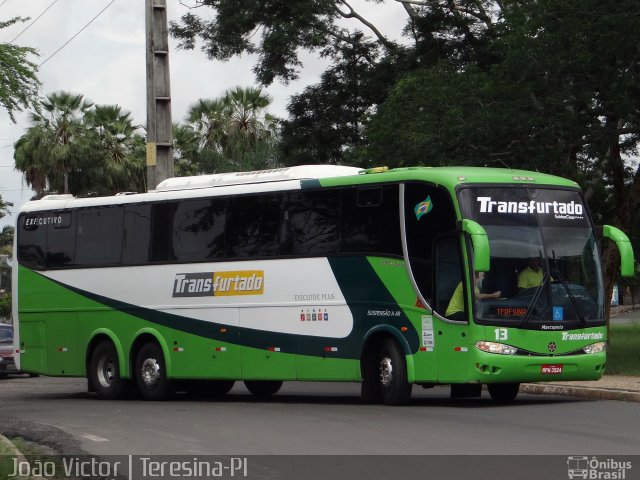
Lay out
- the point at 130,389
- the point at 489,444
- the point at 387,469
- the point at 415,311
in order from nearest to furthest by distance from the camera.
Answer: the point at 387,469, the point at 489,444, the point at 415,311, the point at 130,389

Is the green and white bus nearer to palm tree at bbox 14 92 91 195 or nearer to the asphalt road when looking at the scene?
the asphalt road

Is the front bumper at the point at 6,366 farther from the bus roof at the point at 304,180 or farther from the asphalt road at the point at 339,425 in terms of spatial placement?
the asphalt road at the point at 339,425

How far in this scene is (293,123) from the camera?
125 feet

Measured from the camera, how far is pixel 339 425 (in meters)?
15.4

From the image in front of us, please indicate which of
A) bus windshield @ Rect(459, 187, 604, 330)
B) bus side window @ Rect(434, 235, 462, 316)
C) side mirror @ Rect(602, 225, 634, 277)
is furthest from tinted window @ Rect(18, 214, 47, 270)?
side mirror @ Rect(602, 225, 634, 277)

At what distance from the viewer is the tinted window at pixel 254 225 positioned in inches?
802

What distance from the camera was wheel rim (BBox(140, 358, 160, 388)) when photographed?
2227 cm

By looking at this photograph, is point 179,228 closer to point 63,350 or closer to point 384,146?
point 63,350

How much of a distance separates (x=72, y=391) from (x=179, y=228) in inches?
267

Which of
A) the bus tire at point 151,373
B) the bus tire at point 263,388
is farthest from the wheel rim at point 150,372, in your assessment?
the bus tire at point 263,388

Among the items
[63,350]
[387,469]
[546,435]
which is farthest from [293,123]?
[387,469]

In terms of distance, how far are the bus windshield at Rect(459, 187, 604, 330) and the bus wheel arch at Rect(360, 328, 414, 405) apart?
1.54 metres

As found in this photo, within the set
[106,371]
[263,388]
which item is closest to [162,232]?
[106,371]

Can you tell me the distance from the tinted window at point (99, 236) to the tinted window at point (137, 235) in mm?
179
